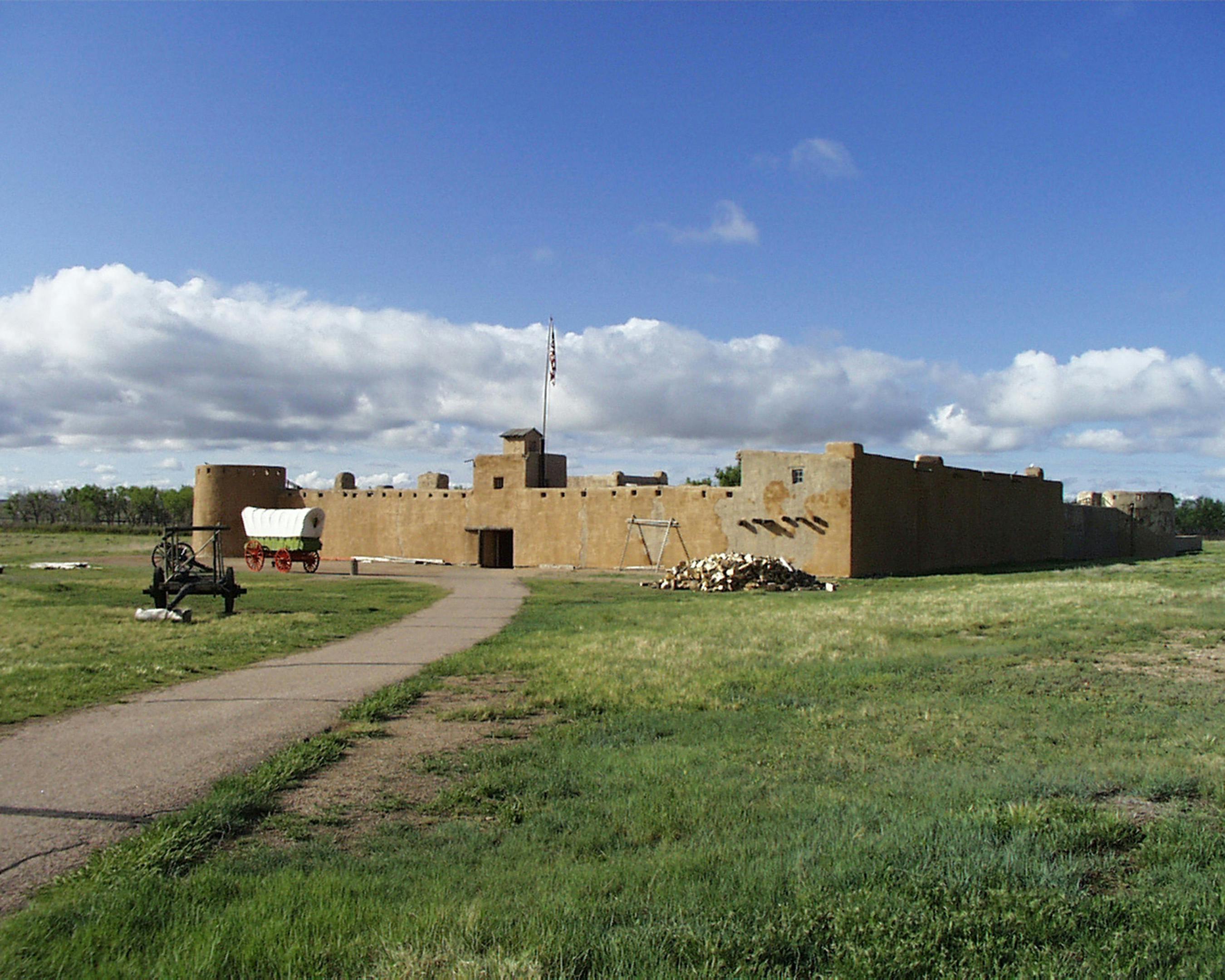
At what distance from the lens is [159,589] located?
56.3 feet

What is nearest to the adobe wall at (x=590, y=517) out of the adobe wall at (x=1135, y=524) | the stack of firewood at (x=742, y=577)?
the stack of firewood at (x=742, y=577)

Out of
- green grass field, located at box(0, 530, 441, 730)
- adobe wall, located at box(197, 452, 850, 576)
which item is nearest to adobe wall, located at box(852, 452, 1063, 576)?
adobe wall, located at box(197, 452, 850, 576)

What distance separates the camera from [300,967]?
3619 mm

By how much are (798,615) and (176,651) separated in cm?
1097

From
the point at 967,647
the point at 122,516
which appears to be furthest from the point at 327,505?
the point at 122,516

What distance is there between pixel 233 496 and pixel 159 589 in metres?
28.6

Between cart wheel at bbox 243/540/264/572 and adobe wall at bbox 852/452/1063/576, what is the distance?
22.0m

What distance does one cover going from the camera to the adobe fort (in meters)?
29.8

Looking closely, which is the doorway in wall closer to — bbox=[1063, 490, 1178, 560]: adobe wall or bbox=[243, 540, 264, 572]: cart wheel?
bbox=[243, 540, 264, 572]: cart wheel

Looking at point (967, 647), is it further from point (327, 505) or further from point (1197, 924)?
point (327, 505)

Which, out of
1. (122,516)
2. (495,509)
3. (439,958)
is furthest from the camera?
(122,516)

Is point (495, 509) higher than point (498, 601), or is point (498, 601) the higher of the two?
point (495, 509)

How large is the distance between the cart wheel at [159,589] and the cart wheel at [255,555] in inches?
703

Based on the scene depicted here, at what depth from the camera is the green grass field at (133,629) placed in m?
9.89
